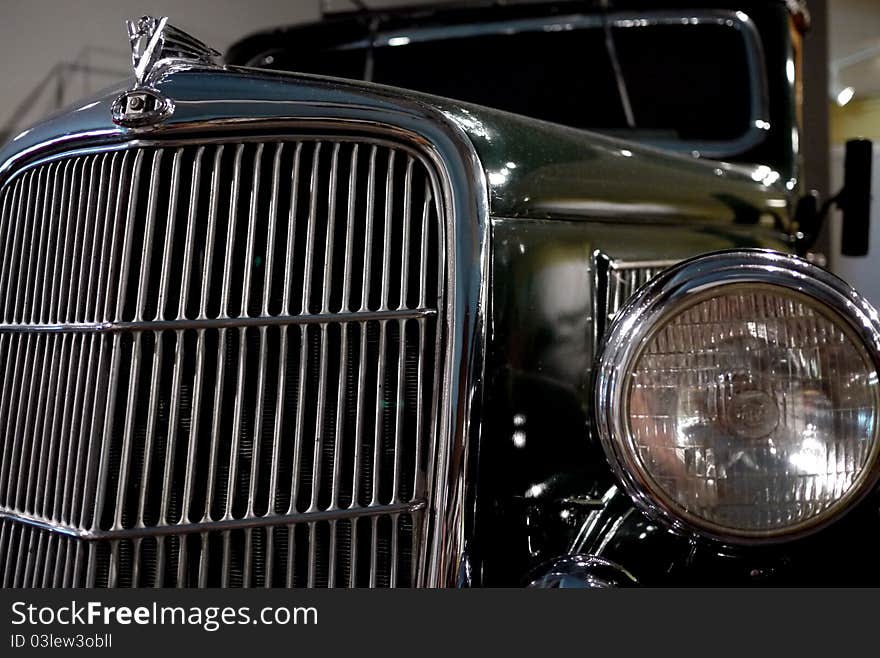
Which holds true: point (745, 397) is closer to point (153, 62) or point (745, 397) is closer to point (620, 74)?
point (153, 62)

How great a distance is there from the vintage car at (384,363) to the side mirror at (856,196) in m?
1.10

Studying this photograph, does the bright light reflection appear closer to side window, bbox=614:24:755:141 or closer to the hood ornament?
side window, bbox=614:24:755:141

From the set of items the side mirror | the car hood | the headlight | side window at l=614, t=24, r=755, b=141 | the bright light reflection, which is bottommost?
the headlight

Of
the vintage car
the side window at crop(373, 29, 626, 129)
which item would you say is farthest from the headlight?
the side window at crop(373, 29, 626, 129)

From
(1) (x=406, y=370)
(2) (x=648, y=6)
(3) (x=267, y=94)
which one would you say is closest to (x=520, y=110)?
(2) (x=648, y=6)

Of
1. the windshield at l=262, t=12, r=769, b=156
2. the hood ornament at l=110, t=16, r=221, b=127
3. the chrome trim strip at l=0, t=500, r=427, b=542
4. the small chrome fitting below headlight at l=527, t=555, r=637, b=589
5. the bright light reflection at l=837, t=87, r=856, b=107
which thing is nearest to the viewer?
the small chrome fitting below headlight at l=527, t=555, r=637, b=589

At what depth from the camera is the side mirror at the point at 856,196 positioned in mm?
2215

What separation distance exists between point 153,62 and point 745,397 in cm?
94

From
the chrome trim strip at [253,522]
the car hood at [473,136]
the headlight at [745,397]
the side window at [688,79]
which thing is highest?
the side window at [688,79]

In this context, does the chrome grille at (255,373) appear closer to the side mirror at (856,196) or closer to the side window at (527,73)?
the side window at (527,73)

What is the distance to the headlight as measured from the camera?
0.98 metres

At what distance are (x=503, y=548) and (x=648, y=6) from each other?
5.27 ft

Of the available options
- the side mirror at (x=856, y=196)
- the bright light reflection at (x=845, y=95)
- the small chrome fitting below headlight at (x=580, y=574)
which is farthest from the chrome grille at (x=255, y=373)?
the bright light reflection at (x=845, y=95)

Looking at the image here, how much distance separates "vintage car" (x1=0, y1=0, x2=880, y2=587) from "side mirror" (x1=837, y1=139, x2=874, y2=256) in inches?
43.3
